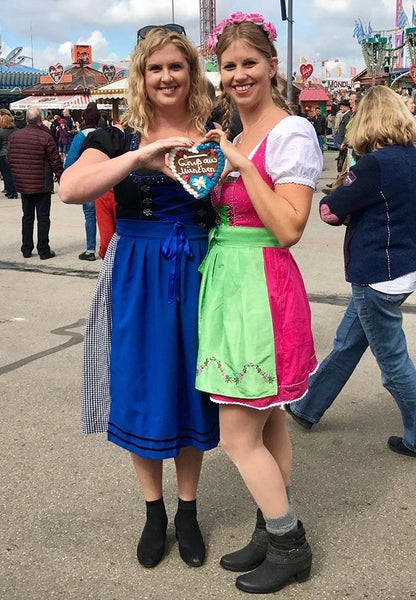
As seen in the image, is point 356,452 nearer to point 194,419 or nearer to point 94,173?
point 194,419

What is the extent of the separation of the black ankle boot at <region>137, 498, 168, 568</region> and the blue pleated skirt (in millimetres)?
307

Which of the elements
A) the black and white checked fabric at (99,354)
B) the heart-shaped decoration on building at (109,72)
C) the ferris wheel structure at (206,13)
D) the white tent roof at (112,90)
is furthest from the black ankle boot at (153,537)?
the ferris wheel structure at (206,13)

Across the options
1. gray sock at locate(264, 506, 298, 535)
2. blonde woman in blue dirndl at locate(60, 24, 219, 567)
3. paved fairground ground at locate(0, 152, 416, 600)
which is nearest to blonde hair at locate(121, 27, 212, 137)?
blonde woman in blue dirndl at locate(60, 24, 219, 567)

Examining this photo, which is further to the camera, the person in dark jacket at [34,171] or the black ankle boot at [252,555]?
the person in dark jacket at [34,171]

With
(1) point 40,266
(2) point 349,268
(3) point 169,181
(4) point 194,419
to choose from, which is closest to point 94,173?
(3) point 169,181

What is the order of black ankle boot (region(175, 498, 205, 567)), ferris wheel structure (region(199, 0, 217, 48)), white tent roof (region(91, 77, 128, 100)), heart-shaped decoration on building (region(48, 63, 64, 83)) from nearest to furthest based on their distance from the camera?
black ankle boot (region(175, 498, 205, 567)), white tent roof (region(91, 77, 128, 100)), heart-shaped decoration on building (region(48, 63, 64, 83)), ferris wheel structure (region(199, 0, 217, 48))

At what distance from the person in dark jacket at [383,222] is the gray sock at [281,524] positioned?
3.40 ft

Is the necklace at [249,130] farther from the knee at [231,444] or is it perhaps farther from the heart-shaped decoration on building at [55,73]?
the heart-shaped decoration on building at [55,73]

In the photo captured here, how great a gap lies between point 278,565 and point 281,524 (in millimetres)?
148

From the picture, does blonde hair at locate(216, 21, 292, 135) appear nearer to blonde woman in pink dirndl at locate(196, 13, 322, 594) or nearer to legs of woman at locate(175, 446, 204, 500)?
blonde woman in pink dirndl at locate(196, 13, 322, 594)

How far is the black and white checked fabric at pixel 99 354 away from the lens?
233 centimetres

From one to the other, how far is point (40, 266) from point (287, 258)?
5931mm

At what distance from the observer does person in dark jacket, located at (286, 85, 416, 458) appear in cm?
280

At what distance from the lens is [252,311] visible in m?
2.05
